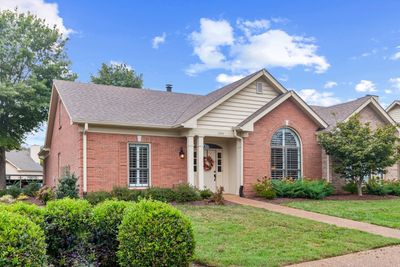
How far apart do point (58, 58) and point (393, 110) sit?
23074 millimetres

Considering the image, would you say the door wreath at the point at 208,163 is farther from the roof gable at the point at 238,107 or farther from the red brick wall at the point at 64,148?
the red brick wall at the point at 64,148

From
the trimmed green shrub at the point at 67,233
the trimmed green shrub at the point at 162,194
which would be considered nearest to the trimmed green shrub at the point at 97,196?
the trimmed green shrub at the point at 162,194

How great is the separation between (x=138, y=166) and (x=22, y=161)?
38.3 meters

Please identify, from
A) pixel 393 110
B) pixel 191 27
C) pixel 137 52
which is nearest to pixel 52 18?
pixel 137 52

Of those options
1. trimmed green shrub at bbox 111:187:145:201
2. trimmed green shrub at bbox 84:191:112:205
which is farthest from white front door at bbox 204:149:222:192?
trimmed green shrub at bbox 84:191:112:205

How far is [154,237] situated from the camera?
5957 mm

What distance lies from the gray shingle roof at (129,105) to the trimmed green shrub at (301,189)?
4.75 m

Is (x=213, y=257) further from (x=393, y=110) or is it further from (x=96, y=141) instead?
(x=393, y=110)

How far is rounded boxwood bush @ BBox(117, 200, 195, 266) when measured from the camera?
5.93 meters

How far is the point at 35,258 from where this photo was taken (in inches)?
197

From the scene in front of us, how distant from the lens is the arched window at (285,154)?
746 inches

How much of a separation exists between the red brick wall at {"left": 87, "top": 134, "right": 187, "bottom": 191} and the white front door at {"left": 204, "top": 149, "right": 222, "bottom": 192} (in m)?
1.46

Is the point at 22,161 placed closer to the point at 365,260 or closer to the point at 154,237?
the point at 154,237

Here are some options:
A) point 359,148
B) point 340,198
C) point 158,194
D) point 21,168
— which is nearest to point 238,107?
point 359,148
